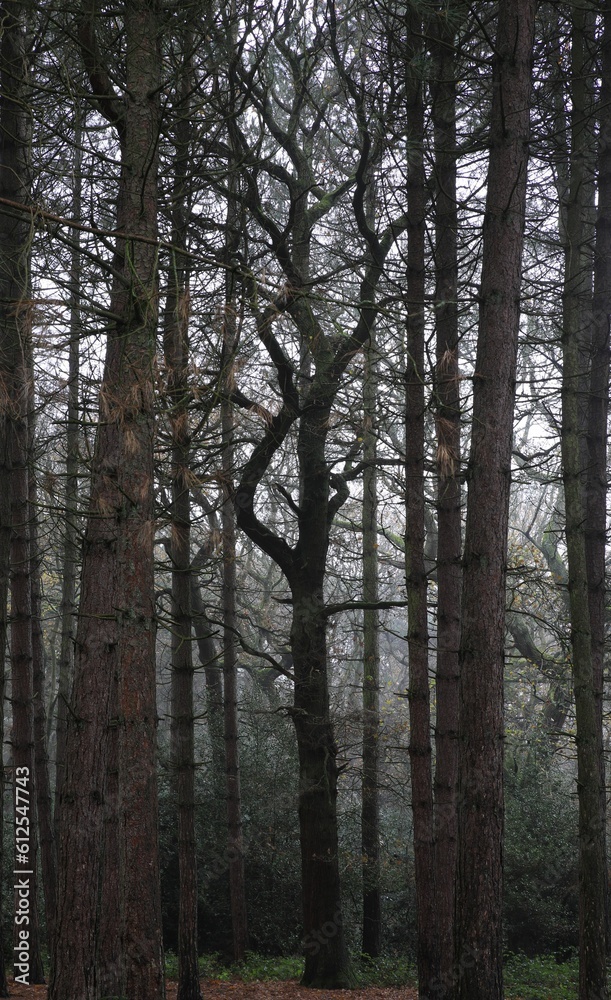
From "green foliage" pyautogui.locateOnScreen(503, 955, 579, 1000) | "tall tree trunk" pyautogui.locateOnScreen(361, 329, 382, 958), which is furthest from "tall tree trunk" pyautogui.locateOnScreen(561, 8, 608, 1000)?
"tall tree trunk" pyautogui.locateOnScreen(361, 329, 382, 958)

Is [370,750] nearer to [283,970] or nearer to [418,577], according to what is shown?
[283,970]

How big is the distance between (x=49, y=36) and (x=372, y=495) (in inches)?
327

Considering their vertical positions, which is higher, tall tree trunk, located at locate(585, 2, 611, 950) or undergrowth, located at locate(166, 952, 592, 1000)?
tall tree trunk, located at locate(585, 2, 611, 950)

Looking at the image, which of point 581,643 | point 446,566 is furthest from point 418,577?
point 581,643

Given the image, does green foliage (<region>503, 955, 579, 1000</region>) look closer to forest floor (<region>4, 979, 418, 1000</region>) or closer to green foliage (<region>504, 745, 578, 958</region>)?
green foliage (<region>504, 745, 578, 958</region>)

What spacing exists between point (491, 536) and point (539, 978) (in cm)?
868

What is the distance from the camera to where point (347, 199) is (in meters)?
12.5

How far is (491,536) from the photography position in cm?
637

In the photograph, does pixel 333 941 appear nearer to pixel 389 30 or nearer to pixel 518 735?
pixel 518 735

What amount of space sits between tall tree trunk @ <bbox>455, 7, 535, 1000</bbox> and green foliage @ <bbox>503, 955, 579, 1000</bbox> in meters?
5.49

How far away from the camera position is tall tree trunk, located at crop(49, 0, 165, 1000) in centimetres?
459

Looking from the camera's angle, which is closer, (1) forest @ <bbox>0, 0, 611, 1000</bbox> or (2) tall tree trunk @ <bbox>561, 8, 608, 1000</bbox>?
(1) forest @ <bbox>0, 0, 611, 1000</bbox>

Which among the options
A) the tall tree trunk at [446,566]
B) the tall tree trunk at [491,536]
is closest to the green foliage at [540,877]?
the tall tree trunk at [446,566]

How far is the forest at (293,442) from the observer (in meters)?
5.11
